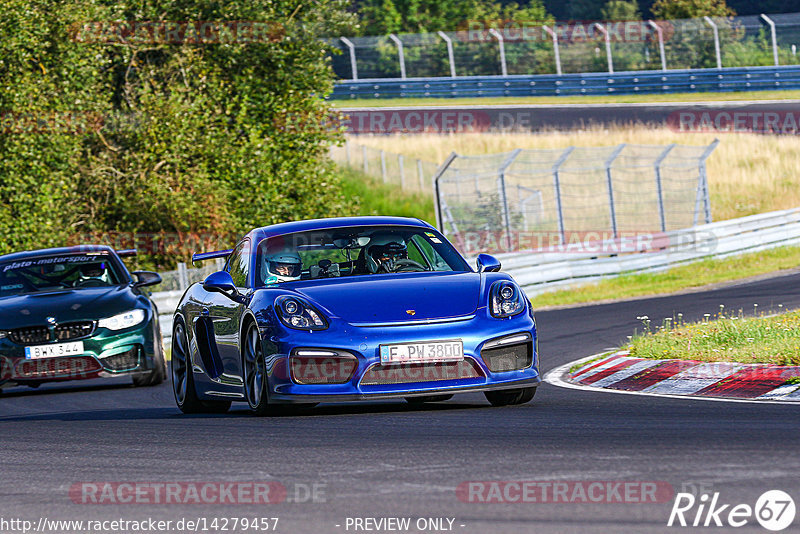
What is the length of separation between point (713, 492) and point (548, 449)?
1439mm

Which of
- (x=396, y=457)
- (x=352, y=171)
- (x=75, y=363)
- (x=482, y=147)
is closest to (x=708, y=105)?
(x=482, y=147)

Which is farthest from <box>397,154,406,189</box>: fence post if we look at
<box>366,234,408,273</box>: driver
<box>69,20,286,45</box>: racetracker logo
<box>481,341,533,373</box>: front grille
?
<box>481,341,533,373</box>: front grille

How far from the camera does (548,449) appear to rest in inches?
267

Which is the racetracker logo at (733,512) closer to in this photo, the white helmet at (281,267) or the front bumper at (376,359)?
the front bumper at (376,359)

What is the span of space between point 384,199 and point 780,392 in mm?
29784

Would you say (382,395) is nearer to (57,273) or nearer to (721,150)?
(57,273)

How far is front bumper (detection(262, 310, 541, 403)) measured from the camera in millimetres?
8398

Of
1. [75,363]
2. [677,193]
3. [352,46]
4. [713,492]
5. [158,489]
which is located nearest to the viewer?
[713,492]

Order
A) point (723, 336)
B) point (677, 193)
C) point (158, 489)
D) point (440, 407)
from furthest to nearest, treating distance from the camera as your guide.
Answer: point (677, 193) < point (723, 336) < point (440, 407) < point (158, 489)

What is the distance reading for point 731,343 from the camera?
36.3 ft

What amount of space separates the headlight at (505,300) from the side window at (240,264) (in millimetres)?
1850

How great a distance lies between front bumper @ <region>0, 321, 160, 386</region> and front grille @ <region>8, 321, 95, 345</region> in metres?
0.06

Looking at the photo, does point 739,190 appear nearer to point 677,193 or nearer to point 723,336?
point 677,193

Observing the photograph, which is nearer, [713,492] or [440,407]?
[713,492]
